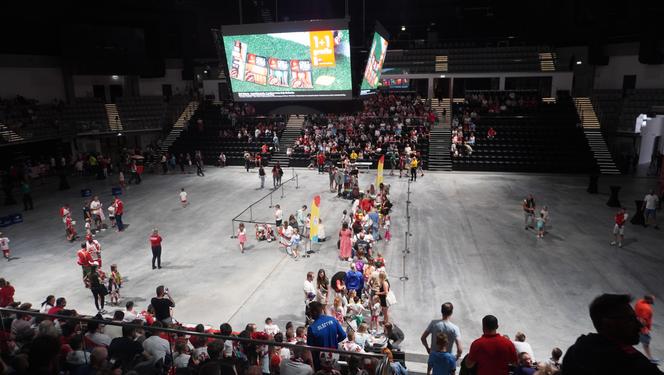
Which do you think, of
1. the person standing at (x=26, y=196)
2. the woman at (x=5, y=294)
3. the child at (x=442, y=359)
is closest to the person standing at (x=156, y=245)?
the woman at (x=5, y=294)

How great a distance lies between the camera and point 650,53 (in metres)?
28.5

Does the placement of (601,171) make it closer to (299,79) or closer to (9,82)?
(299,79)

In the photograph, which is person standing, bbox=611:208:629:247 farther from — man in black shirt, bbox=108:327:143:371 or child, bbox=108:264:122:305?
child, bbox=108:264:122:305

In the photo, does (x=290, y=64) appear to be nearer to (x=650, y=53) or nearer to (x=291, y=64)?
(x=291, y=64)

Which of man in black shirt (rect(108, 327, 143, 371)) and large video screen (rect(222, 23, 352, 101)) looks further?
large video screen (rect(222, 23, 352, 101))

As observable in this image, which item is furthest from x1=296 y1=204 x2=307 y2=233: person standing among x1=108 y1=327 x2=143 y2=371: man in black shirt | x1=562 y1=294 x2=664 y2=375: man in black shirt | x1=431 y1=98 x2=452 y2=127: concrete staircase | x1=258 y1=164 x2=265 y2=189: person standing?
x1=431 y1=98 x2=452 y2=127: concrete staircase

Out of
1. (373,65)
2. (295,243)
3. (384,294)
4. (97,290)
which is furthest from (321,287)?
(373,65)

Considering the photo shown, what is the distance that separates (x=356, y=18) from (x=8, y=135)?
20.8 m

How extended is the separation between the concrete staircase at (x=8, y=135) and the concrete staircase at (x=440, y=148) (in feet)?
81.6

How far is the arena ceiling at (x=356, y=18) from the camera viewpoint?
85.8ft

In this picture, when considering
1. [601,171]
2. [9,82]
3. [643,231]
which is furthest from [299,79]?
[9,82]

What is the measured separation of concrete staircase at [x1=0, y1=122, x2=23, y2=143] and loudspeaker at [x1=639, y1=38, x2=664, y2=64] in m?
38.8

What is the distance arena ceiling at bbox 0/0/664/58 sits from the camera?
1030 inches

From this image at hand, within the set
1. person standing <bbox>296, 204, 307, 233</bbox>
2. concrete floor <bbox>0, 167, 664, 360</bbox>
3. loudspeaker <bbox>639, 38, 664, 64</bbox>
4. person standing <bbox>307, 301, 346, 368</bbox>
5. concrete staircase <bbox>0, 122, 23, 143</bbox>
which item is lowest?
concrete floor <bbox>0, 167, 664, 360</bbox>
